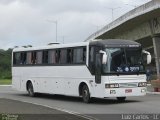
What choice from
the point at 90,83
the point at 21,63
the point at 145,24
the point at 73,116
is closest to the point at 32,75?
the point at 21,63

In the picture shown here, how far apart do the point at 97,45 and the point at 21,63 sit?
9083mm

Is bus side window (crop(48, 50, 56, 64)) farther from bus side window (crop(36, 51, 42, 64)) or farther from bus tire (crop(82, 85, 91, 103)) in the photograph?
bus tire (crop(82, 85, 91, 103))

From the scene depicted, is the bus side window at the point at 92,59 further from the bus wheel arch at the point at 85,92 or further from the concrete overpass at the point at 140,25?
the concrete overpass at the point at 140,25

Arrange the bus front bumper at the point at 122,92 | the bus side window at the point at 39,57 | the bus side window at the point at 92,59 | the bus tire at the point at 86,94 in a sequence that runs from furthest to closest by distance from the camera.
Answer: the bus side window at the point at 39,57 < the bus tire at the point at 86,94 < the bus side window at the point at 92,59 < the bus front bumper at the point at 122,92

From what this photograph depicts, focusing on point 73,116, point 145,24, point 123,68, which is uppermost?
point 145,24

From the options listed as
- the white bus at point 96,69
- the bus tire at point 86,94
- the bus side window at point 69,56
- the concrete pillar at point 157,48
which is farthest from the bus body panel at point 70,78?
the concrete pillar at point 157,48

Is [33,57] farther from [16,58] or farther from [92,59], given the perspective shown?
[92,59]

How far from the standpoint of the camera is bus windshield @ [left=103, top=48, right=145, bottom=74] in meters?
23.7

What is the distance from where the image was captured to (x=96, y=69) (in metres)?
24.0

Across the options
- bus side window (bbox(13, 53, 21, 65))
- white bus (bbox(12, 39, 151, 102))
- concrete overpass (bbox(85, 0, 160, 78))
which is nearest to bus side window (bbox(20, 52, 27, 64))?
bus side window (bbox(13, 53, 21, 65))

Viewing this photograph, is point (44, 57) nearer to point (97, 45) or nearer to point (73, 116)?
point (97, 45)

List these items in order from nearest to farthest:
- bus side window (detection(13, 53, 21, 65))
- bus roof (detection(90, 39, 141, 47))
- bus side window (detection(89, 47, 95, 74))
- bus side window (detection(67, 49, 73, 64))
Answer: bus roof (detection(90, 39, 141, 47)) → bus side window (detection(89, 47, 95, 74)) → bus side window (detection(67, 49, 73, 64)) → bus side window (detection(13, 53, 21, 65))

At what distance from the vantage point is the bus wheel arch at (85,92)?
2464cm

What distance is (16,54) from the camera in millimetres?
32844
